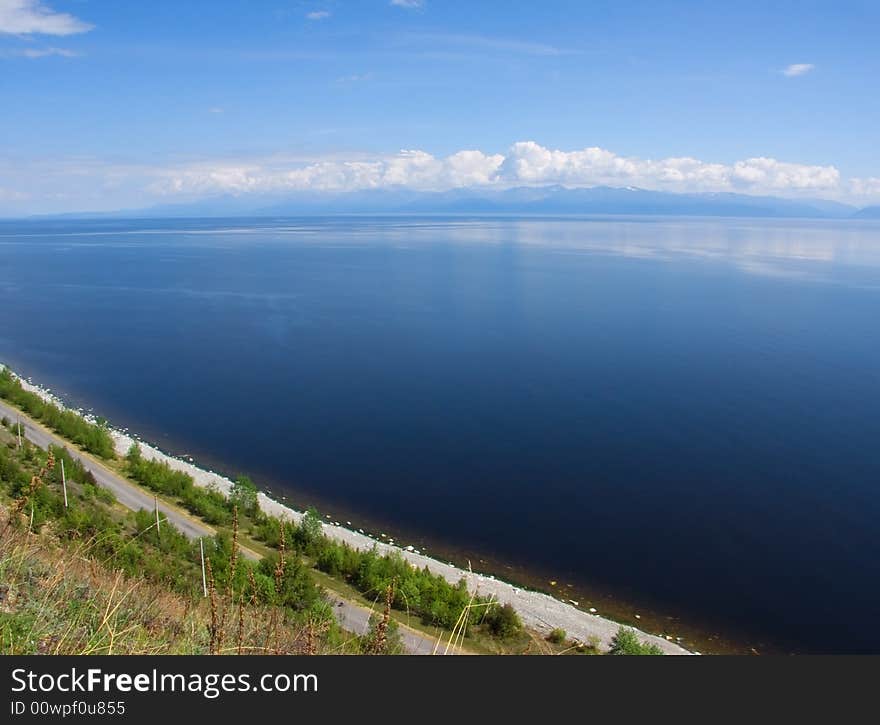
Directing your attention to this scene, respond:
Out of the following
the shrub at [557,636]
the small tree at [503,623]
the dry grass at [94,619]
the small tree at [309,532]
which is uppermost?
the dry grass at [94,619]

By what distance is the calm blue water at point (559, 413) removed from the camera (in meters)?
17.9

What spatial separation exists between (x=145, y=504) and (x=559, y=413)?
57.5 feet

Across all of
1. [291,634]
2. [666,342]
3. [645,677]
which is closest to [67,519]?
[291,634]

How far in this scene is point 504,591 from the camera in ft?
52.2

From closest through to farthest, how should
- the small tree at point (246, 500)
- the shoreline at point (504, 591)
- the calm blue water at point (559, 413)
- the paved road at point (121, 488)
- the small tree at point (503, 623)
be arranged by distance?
the small tree at point (503, 623)
the shoreline at point (504, 591)
the paved road at point (121, 488)
the calm blue water at point (559, 413)
the small tree at point (246, 500)

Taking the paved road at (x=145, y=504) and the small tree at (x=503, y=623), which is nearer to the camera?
the paved road at (x=145, y=504)

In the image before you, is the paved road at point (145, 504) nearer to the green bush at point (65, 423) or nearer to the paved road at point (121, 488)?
the paved road at point (121, 488)

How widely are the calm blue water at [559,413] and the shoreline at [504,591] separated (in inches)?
47.5

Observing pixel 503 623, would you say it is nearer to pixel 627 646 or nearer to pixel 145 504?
pixel 627 646

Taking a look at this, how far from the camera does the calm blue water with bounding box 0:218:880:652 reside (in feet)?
58.7

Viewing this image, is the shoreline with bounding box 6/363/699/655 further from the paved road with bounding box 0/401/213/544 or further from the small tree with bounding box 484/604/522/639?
the paved road with bounding box 0/401/213/544

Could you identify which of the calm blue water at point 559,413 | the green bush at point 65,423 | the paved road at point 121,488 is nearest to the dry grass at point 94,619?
the paved road at point 121,488

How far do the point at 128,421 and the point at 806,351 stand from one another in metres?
38.1

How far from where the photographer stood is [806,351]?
1438 inches
